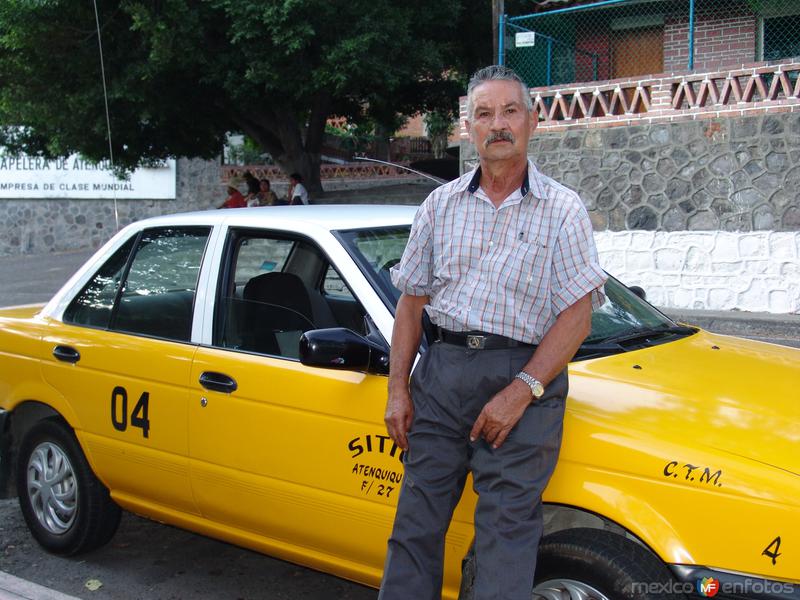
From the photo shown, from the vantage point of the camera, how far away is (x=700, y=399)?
9.52 feet

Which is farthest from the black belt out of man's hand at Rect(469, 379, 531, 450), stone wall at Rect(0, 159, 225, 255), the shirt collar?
stone wall at Rect(0, 159, 225, 255)

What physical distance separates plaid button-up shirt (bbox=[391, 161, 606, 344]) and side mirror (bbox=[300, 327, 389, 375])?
0.42m

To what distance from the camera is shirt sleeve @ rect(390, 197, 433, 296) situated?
9.43 feet

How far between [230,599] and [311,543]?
812 mm

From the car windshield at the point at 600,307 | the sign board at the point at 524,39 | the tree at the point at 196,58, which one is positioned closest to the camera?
the car windshield at the point at 600,307

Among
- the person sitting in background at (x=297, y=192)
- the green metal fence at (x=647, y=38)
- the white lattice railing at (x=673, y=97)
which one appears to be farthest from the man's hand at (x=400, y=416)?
the person sitting in background at (x=297, y=192)

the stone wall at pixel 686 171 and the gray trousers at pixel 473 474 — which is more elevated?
the stone wall at pixel 686 171

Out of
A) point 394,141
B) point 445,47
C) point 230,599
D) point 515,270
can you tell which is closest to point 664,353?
point 515,270

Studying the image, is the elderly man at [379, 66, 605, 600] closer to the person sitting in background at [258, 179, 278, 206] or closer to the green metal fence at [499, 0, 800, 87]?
the green metal fence at [499, 0, 800, 87]

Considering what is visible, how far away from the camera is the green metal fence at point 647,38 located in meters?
15.6

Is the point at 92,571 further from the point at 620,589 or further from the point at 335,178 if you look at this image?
the point at 335,178

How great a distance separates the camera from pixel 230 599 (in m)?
4.03

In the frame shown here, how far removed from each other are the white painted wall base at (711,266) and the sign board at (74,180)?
472 inches

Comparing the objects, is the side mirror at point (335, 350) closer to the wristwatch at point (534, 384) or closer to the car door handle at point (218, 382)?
the car door handle at point (218, 382)
